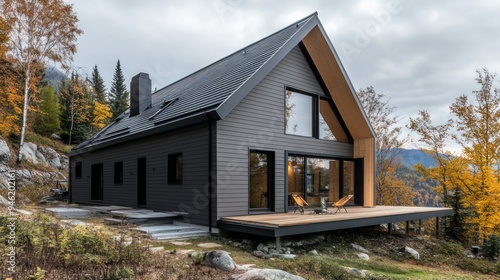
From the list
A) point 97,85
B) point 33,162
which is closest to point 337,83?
point 33,162

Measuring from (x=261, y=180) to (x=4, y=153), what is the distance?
16732 millimetres

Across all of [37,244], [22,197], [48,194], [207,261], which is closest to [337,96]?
[207,261]

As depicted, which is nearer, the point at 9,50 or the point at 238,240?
the point at 238,240

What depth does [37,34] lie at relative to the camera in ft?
57.4

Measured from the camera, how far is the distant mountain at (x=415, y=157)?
1699 centimetres

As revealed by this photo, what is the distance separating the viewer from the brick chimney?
14.3 metres

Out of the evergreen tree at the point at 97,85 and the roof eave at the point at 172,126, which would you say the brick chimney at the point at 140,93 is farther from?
the evergreen tree at the point at 97,85

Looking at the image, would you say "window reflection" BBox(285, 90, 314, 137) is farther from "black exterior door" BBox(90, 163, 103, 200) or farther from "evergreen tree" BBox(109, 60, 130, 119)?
"evergreen tree" BBox(109, 60, 130, 119)

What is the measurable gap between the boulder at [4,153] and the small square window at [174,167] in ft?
46.2

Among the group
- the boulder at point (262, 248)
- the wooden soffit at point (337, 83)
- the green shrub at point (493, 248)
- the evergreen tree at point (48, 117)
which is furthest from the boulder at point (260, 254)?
the evergreen tree at point (48, 117)

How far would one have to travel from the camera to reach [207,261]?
16.0 feet

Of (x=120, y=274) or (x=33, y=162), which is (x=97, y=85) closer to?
(x=33, y=162)

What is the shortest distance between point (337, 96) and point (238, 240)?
249 inches

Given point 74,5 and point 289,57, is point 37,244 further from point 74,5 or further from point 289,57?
point 74,5
